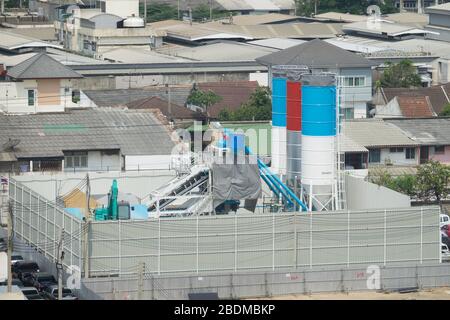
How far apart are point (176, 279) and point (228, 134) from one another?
4.39 meters

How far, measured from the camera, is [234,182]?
960 inches

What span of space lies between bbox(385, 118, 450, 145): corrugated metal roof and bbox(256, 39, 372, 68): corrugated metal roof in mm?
2360

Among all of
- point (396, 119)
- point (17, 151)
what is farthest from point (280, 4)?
point (17, 151)

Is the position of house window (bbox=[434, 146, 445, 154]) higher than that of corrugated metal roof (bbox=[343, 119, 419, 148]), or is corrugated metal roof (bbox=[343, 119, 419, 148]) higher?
corrugated metal roof (bbox=[343, 119, 419, 148])

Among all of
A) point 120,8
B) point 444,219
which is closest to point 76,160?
point 444,219

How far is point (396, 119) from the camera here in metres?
33.3

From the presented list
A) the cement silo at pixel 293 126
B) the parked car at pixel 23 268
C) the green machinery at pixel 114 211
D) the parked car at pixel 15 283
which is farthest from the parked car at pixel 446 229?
the parked car at pixel 15 283

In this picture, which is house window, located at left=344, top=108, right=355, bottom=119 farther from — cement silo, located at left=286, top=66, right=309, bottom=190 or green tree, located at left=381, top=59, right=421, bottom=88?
cement silo, located at left=286, top=66, right=309, bottom=190

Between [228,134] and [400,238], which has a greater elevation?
[228,134]

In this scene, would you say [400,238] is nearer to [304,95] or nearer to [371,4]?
[304,95]

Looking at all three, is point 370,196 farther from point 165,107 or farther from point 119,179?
point 165,107

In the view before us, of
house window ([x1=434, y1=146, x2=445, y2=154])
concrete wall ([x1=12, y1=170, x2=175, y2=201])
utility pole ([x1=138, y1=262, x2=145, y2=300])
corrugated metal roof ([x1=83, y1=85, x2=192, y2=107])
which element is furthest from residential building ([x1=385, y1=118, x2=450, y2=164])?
utility pole ([x1=138, y1=262, x2=145, y2=300])

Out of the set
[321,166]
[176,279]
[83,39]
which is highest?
[83,39]

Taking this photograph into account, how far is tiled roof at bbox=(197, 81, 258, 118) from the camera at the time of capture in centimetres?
3809
